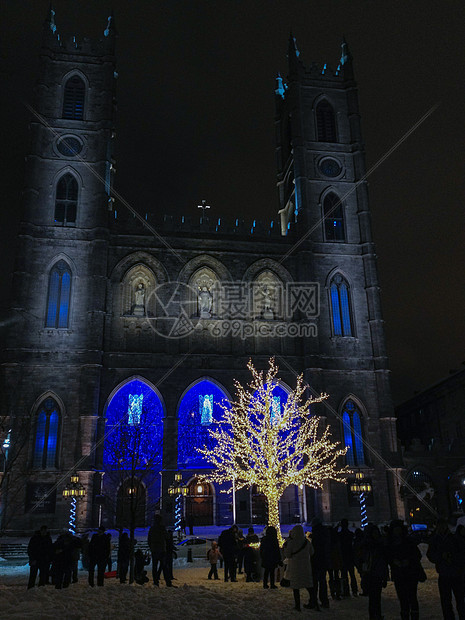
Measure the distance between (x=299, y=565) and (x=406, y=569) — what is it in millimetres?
2437

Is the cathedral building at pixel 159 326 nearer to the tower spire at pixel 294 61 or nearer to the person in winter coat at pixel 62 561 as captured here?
the tower spire at pixel 294 61

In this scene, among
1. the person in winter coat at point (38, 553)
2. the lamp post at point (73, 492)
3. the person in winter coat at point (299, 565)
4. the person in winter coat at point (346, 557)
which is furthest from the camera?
the lamp post at point (73, 492)

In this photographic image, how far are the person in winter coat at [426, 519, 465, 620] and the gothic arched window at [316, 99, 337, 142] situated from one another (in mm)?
39553

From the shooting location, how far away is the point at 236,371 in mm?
36031

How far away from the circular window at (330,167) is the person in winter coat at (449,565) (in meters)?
37.2

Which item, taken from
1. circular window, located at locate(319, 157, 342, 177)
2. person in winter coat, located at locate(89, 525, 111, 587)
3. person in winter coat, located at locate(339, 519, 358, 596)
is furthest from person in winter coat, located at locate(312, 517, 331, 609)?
circular window, located at locate(319, 157, 342, 177)

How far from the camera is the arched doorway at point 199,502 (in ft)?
112

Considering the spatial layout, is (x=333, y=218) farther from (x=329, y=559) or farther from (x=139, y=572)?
(x=329, y=559)

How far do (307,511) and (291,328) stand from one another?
461 inches

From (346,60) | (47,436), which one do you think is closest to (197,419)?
(47,436)

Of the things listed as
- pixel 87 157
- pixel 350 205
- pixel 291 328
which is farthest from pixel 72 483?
pixel 350 205

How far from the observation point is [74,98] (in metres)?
42.2

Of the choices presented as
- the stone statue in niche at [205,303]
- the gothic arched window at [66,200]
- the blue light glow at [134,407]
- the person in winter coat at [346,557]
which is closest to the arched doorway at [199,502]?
the blue light glow at [134,407]

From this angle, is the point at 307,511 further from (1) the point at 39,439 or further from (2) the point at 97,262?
(2) the point at 97,262
